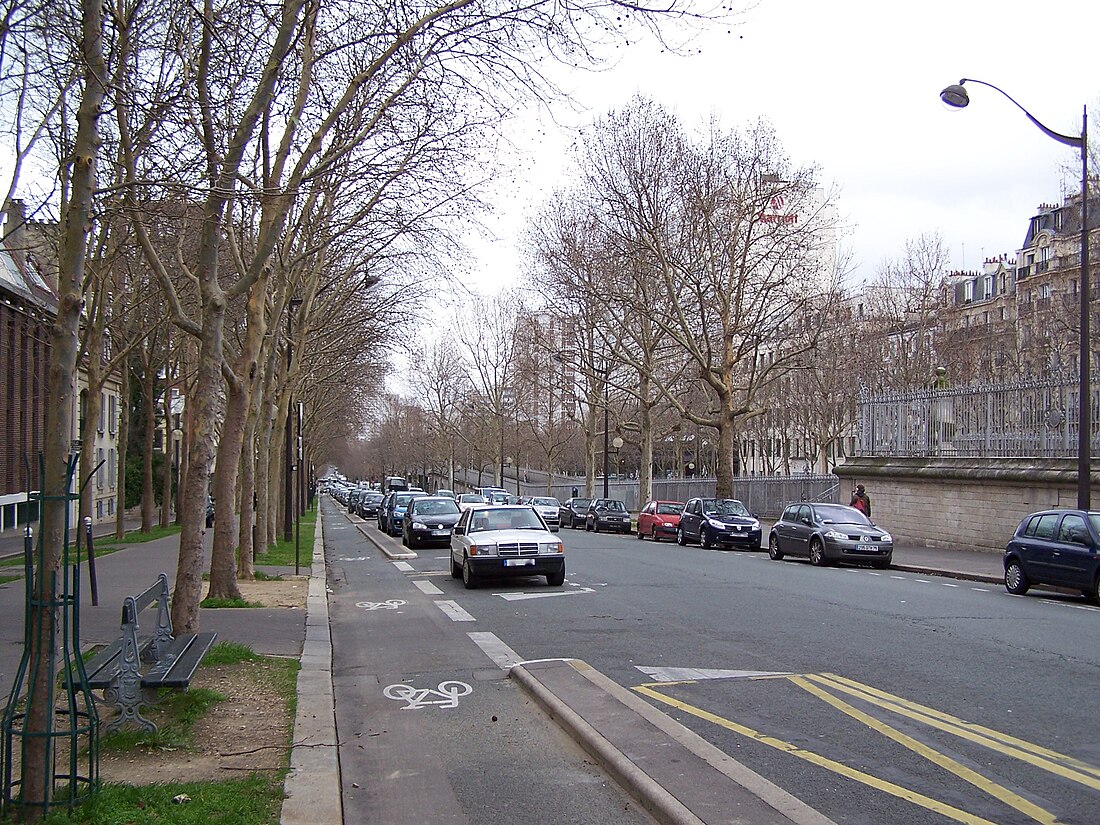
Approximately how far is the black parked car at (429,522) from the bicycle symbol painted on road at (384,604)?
14.7m

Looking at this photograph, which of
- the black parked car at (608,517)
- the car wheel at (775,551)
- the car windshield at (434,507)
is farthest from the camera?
the black parked car at (608,517)

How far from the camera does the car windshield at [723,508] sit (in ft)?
111

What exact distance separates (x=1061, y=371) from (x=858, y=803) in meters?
21.2

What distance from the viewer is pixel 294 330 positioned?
30781 mm

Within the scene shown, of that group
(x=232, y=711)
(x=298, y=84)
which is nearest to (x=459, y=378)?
(x=298, y=84)

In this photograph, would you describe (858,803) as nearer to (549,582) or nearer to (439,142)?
(439,142)

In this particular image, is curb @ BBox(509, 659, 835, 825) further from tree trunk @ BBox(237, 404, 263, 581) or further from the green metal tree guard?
tree trunk @ BBox(237, 404, 263, 581)

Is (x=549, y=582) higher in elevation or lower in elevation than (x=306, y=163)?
lower

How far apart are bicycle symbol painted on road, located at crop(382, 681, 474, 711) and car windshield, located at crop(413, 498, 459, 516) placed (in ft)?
78.3

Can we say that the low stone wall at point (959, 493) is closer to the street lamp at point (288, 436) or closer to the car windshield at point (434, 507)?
the car windshield at point (434, 507)

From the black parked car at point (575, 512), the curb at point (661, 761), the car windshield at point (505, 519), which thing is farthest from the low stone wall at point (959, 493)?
the black parked car at point (575, 512)

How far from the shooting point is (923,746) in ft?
23.5

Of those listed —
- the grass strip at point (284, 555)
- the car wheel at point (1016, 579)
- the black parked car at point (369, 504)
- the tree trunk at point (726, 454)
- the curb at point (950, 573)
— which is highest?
the tree trunk at point (726, 454)

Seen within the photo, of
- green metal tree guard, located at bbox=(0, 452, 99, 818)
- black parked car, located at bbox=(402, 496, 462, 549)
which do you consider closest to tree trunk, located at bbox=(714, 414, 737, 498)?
black parked car, located at bbox=(402, 496, 462, 549)
